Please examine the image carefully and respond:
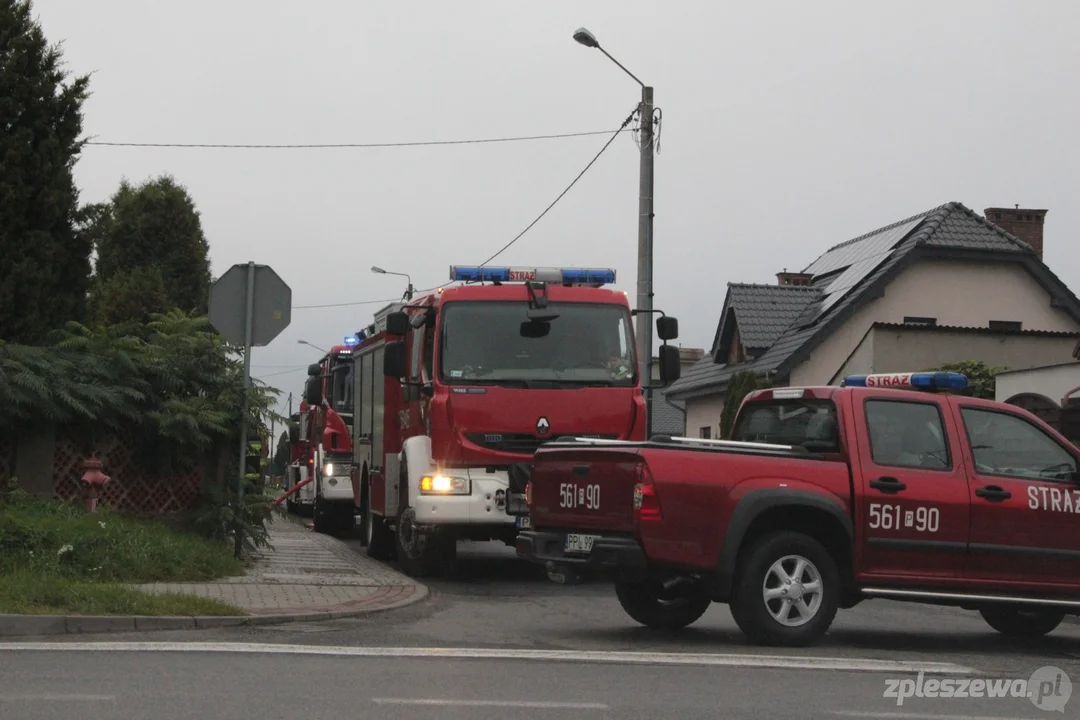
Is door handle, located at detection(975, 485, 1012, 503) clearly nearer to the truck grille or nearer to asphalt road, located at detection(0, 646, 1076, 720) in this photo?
asphalt road, located at detection(0, 646, 1076, 720)

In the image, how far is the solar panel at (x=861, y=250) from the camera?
35.7 m

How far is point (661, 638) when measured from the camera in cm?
1050

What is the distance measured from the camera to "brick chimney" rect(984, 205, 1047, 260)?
37.8 m

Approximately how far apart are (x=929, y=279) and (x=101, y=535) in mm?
24952

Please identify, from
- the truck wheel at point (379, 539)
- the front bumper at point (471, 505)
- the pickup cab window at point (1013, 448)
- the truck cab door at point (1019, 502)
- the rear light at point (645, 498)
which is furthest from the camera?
the truck wheel at point (379, 539)

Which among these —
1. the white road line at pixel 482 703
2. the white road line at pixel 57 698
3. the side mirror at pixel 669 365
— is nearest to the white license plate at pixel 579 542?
the white road line at pixel 482 703

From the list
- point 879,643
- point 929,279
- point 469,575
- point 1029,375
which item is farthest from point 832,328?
point 879,643

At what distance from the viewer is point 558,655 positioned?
930 centimetres

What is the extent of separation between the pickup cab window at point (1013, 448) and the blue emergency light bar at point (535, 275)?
556 centimetres

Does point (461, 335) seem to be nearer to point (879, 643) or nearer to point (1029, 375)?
point (879, 643)

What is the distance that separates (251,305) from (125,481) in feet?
7.24

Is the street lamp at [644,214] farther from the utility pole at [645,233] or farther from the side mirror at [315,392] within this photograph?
the side mirror at [315,392]

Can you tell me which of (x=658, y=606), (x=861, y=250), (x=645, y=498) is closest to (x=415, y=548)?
(x=658, y=606)

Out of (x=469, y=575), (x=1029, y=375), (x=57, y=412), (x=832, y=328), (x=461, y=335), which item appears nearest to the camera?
(x=57, y=412)
